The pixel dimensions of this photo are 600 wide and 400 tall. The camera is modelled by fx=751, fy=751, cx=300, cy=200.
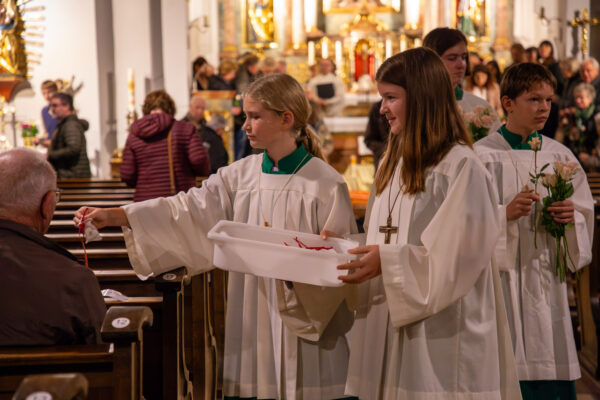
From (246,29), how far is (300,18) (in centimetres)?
131

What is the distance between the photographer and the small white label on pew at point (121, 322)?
2004mm

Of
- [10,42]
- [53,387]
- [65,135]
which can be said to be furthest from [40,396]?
[10,42]

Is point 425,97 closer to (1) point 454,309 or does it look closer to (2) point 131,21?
(1) point 454,309

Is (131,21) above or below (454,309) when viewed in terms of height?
above

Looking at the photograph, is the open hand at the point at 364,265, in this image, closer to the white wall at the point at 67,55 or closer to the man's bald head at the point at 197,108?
the man's bald head at the point at 197,108

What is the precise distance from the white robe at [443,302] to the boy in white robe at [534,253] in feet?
2.55

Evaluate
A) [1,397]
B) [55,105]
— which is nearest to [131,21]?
[55,105]

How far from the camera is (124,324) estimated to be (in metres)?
2.02

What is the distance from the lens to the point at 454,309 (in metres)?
2.42

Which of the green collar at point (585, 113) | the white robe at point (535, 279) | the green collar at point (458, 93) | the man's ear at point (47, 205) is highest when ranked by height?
the green collar at point (458, 93)

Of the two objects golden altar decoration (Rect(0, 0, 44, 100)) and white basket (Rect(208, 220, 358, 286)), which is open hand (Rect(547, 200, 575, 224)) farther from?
golden altar decoration (Rect(0, 0, 44, 100))

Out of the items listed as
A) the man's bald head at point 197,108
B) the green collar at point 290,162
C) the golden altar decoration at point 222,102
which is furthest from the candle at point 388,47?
the green collar at point 290,162

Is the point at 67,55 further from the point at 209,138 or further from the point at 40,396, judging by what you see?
the point at 40,396

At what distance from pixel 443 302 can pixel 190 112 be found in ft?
18.1
